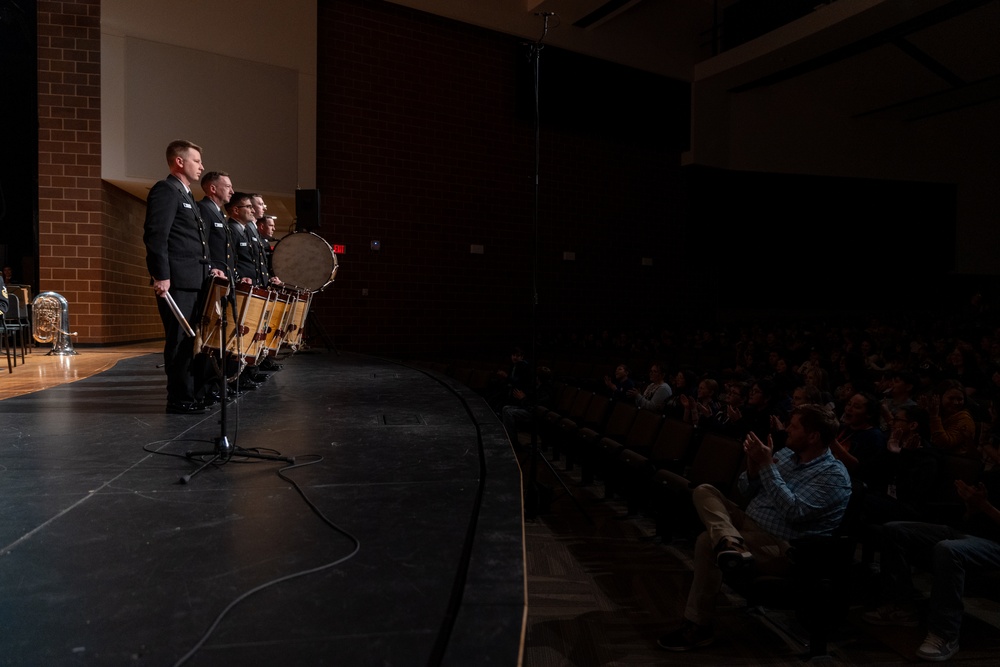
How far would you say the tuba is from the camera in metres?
7.12

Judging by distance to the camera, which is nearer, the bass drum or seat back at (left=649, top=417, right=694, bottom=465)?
seat back at (left=649, top=417, right=694, bottom=465)

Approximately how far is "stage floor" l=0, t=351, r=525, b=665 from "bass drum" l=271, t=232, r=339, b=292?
6.28ft

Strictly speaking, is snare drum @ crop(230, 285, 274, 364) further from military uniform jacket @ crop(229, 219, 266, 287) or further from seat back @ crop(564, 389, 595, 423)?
seat back @ crop(564, 389, 595, 423)

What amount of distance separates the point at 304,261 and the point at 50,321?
4.01m

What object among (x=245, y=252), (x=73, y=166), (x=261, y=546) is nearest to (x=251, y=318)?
(x=245, y=252)

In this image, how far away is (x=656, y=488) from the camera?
3713 mm

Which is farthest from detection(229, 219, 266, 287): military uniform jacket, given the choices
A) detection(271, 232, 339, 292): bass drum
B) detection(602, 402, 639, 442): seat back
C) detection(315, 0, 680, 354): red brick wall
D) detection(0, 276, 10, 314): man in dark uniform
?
detection(315, 0, 680, 354): red brick wall

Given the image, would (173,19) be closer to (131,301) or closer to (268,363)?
(131,301)

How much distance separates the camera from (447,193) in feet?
32.9

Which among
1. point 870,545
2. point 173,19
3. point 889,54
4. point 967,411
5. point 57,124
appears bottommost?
point 870,545

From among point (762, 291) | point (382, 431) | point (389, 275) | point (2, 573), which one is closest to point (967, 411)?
point (382, 431)

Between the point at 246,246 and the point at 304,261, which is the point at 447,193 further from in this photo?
the point at 246,246

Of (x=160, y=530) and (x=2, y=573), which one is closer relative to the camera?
(x=2, y=573)

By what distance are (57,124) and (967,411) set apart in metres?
8.82
